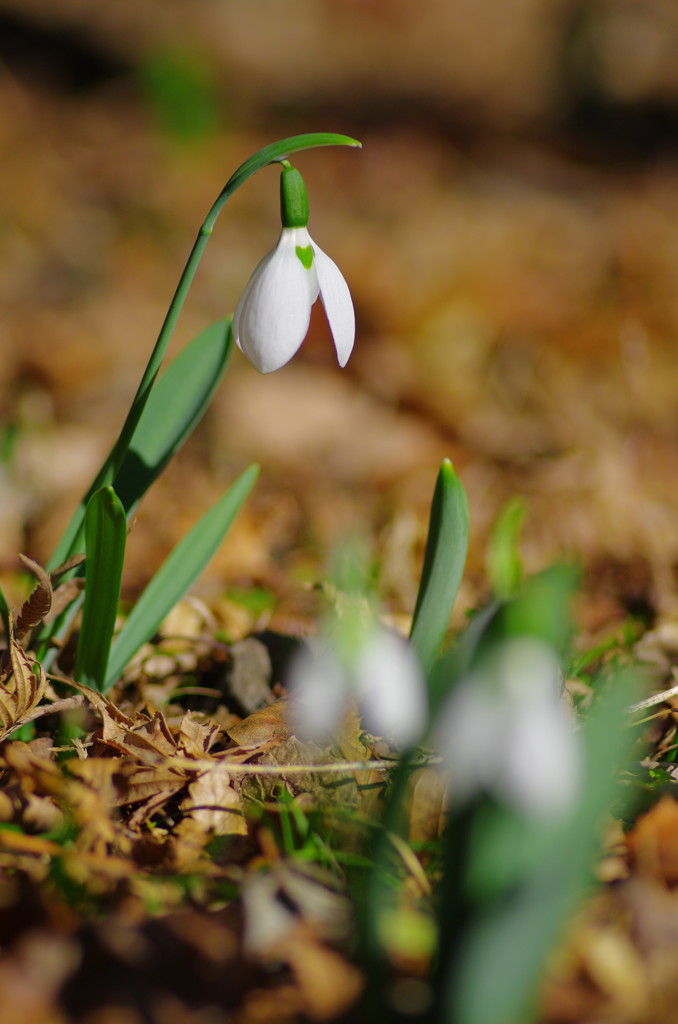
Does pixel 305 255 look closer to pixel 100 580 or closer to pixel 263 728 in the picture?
pixel 100 580

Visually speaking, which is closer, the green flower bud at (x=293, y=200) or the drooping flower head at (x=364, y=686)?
the green flower bud at (x=293, y=200)

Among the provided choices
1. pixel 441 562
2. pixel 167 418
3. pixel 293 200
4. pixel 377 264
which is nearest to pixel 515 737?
pixel 441 562

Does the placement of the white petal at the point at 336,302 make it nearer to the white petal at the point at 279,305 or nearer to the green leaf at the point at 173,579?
the white petal at the point at 279,305

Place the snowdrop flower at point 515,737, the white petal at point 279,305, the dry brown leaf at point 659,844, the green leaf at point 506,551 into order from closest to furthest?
the snowdrop flower at point 515,737, the dry brown leaf at point 659,844, the white petal at point 279,305, the green leaf at point 506,551

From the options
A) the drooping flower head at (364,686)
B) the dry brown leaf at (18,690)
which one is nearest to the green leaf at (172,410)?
the dry brown leaf at (18,690)

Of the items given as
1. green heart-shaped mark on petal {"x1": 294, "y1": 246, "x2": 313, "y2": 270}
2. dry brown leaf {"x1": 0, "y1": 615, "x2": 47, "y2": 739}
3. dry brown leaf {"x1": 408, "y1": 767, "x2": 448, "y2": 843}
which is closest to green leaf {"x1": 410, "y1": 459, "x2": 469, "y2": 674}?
dry brown leaf {"x1": 408, "y1": 767, "x2": 448, "y2": 843}

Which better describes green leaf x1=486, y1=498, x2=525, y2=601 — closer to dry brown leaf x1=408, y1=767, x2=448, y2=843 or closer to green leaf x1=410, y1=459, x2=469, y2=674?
green leaf x1=410, y1=459, x2=469, y2=674
